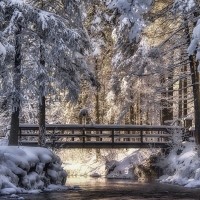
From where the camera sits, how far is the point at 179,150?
23.5 metres

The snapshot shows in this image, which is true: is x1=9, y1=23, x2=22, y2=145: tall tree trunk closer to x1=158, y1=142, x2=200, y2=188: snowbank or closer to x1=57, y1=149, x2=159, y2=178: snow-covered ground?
x1=158, y1=142, x2=200, y2=188: snowbank

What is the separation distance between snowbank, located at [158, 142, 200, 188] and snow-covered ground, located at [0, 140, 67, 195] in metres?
5.25

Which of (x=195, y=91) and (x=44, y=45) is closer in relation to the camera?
(x=44, y=45)

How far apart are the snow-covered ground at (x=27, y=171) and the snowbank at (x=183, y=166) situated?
5247 millimetres

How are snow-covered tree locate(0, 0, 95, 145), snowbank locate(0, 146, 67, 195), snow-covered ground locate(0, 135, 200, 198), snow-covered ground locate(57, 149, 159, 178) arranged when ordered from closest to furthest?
snowbank locate(0, 146, 67, 195) → snow-covered ground locate(0, 135, 200, 198) → snow-covered tree locate(0, 0, 95, 145) → snow-covered ground locate(57, 149, 159, 178)

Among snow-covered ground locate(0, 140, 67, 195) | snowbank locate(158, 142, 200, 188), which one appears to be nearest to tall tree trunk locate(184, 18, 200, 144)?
snowbank locate(158, 142, 200, 188)

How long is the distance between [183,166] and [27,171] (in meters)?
7.99

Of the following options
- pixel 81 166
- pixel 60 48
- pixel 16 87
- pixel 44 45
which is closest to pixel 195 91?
pixel 60 48

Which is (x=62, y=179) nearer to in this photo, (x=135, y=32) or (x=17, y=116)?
(x=17, y=116)

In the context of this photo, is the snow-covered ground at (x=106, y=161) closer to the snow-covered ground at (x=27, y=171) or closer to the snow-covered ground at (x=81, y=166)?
the snow-covered ground at (x=81, y=166)

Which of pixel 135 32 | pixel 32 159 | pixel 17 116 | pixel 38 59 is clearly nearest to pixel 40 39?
pixel 38 59

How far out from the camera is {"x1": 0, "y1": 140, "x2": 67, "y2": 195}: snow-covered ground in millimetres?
14840

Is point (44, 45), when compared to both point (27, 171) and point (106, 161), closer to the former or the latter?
point (27, 171)

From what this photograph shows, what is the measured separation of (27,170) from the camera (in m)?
16.0
